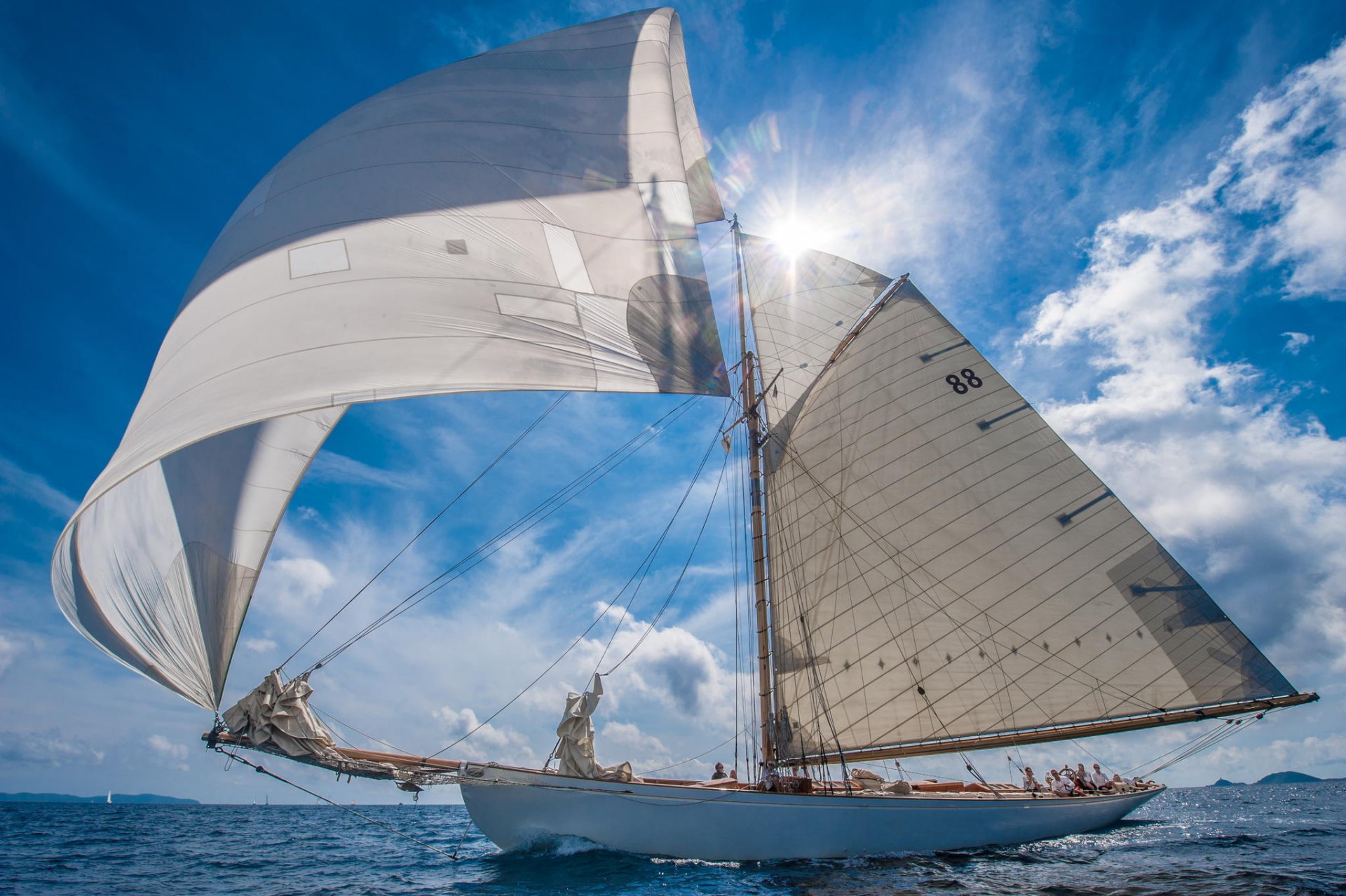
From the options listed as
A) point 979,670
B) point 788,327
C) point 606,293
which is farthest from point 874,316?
point 606,293

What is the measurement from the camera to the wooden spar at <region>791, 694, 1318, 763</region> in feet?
51.8

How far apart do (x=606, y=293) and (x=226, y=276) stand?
5.75 metres

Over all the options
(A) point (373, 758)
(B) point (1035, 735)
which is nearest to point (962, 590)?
(B) point (1035, 735)

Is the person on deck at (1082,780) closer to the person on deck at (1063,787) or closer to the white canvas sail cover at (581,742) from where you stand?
the person on deck at (1063,787)

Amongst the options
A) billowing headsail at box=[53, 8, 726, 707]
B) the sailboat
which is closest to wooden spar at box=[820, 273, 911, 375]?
the sailboat

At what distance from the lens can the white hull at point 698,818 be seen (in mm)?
13102

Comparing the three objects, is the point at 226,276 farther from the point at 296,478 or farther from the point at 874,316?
the point at 874,316

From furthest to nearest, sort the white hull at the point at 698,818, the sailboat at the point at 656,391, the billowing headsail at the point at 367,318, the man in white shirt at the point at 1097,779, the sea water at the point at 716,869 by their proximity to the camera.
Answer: the man in white shirt at the point at 1097,779
the white hull at the point at 698,818
the sea water at the point at 716,869
the sailboat at the point at 656,391
the billowing headsail at the point at 367,318

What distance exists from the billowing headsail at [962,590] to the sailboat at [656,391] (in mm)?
72

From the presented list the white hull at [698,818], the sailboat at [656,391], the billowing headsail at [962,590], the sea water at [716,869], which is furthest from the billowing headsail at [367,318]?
the billowing headsail at [962,590]

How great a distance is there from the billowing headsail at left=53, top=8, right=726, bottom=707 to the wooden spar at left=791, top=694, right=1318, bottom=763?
418 inches

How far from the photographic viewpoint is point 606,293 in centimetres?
1139

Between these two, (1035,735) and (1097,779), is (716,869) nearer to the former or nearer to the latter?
(1035,735)

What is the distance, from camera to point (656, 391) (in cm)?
1054
